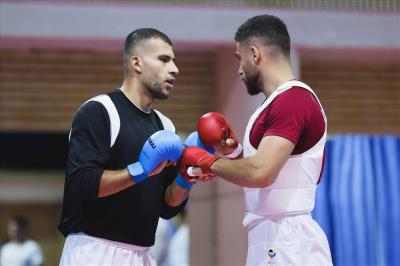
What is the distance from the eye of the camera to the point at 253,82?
14.4ft

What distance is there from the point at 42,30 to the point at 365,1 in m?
3.61

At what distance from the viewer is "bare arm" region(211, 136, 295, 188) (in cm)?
392

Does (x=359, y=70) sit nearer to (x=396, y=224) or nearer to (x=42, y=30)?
(x=396, y=224)

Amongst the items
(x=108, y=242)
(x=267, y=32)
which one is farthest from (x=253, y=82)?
(x=108, y=242)

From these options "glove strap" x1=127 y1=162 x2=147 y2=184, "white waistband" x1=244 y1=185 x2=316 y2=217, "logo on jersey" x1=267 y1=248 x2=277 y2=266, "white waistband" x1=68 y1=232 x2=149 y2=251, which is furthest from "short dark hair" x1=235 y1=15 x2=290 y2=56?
"white waistband" x1=68 y1=232 x2=149 y2=251

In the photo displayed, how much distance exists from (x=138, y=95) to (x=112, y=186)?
755 mm

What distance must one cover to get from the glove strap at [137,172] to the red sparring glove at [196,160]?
0.31 m

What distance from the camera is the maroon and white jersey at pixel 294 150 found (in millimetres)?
4027

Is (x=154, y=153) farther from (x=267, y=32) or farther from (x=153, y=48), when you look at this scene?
(x=267, y=32)

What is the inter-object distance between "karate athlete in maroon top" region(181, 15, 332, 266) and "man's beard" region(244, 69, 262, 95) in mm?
27

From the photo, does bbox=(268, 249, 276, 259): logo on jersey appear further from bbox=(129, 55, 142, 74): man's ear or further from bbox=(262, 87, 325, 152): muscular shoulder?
bbox=(129, 55, 142, 74): man's ear

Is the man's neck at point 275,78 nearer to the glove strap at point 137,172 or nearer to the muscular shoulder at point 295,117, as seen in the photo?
the muscular shoulder at point 295,117

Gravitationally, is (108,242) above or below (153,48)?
below

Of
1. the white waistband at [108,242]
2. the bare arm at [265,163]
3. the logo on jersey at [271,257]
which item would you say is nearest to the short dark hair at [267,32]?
the bare arm at [265,163]
